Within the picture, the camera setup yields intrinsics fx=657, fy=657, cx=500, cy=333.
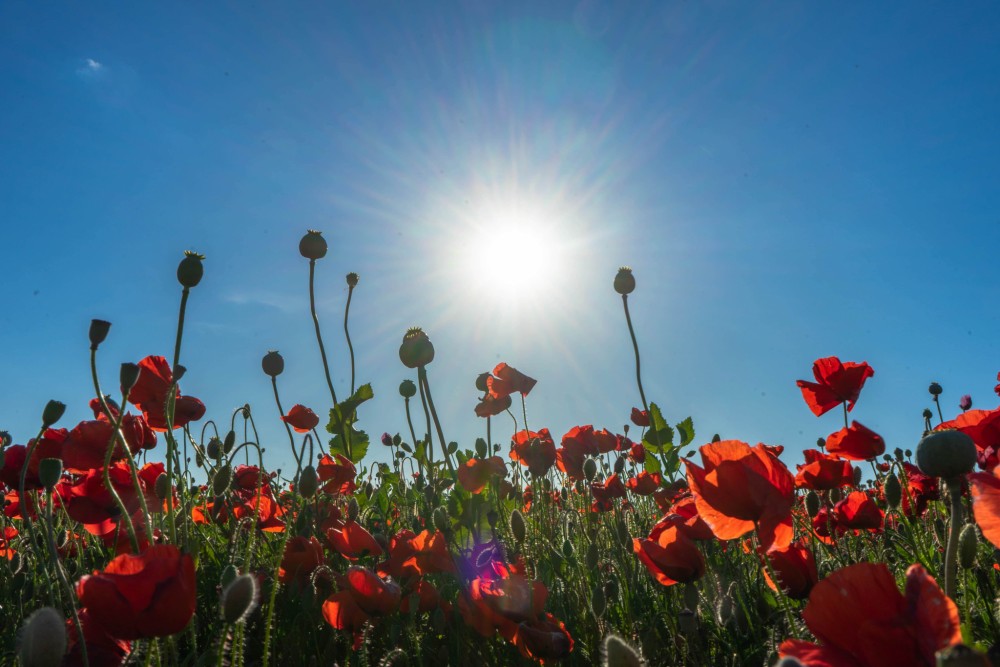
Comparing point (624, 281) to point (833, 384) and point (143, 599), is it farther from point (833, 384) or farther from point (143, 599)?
point (143, 599)

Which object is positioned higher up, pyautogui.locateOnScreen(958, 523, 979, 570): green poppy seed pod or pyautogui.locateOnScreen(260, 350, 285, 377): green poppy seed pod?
pyautogui.locateOnScreen(260, 350, 285, 377): green poppy seed pod

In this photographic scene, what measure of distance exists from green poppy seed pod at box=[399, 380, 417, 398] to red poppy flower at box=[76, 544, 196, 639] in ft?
9.36

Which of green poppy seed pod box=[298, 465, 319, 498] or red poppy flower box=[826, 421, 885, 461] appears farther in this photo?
red poppy flower box=[826, 421, 885, 461]

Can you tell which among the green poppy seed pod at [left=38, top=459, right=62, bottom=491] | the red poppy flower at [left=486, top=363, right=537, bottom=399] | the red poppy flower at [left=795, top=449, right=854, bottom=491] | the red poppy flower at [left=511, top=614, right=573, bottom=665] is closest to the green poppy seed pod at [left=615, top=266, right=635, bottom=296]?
the red poppy flower at [left=486, top=363, right=537, bottom=399]

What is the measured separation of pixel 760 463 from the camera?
4.20 feet

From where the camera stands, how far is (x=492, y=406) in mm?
3928

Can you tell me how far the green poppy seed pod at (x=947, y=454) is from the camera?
1128 mm

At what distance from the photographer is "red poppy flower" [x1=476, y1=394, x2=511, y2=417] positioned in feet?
12.9

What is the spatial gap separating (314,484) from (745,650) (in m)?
1.47

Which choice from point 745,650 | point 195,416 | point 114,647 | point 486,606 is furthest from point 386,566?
point 195,416

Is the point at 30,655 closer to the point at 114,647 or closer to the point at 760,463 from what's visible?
the point at 114,647

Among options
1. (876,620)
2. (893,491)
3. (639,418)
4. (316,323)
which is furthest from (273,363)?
(876,620)

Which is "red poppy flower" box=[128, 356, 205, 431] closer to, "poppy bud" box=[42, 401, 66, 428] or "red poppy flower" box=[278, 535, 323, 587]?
"poppy bud" box=[42, 401, 66, 428]

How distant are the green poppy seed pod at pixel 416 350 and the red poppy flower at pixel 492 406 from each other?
40.6 inches
